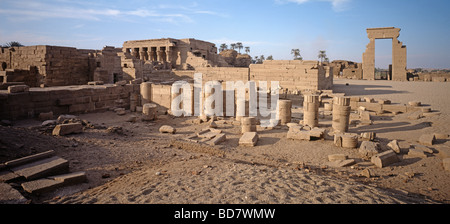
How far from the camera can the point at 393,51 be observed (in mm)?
31297

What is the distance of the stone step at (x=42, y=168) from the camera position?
5.12 meters

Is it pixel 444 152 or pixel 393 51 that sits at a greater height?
pixel 393 51

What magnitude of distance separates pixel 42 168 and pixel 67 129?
3706 millimetres

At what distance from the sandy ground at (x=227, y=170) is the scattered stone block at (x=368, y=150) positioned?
0.81 feet

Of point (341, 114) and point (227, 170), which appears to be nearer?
point (227, 170)

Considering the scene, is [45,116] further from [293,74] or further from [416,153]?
[293,74]

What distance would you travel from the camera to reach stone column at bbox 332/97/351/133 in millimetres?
9648

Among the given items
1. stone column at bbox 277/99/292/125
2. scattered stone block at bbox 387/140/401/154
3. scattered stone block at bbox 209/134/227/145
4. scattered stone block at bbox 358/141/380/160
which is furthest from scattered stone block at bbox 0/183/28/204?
stone column at bbox 277/99/292/125

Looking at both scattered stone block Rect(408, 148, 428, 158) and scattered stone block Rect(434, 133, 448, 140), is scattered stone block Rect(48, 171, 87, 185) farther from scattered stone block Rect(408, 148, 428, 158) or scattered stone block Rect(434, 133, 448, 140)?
scattered stone block Rect(434, 133, 448, 140)

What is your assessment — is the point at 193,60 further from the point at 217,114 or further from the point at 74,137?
the point at 74,137

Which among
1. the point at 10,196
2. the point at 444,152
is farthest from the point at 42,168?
the point at 444,152

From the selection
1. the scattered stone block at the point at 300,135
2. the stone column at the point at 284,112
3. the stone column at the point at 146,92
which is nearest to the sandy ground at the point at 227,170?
the scattered stone block at the point at 300,135

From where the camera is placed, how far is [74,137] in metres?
8.46

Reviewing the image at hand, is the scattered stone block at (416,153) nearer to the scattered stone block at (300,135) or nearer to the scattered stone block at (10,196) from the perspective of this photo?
the scattered stone block at (300,135)
